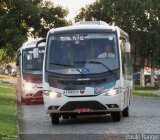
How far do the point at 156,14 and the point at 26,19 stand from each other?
2288 cm

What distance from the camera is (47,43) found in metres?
19.9

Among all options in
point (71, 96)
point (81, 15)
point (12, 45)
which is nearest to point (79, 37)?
point (71, 96)

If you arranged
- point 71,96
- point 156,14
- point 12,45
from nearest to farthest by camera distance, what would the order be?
point 71,96
point 12,45
point 156,14

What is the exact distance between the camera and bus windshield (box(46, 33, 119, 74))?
19.3 metres

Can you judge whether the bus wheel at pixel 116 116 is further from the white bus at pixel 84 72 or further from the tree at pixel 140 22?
the tree at pixel 140 22

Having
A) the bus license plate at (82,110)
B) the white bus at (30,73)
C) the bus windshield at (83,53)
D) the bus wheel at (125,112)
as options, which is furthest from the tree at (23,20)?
the bus license plate at (82,110)

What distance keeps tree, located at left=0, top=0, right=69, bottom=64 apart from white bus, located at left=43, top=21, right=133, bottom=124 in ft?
47.2

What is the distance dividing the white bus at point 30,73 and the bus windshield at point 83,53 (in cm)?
1157

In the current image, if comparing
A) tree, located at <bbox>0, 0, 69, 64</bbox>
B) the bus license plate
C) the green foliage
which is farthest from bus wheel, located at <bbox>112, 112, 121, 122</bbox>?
the green foliage

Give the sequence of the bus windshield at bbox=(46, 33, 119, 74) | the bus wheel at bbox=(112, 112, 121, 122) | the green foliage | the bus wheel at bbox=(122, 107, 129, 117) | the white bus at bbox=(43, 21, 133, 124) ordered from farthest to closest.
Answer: the green foliage → the bus wheel at bbox=(122, 107, 129, 117) → the bus wheel at bbox=(112, 112, 121, 122) → the bus windshield at bbox=(46, 33, 119, 74) → the white bus at bbox=(43, 21, 133, 124)

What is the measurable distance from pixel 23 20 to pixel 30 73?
4.65 m

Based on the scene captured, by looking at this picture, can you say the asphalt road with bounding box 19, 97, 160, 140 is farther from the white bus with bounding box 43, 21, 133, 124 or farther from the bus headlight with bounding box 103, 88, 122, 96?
the bus headlight with bounding box 103, 88, 122, 96

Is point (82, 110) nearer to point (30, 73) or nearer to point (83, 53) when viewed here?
point (83, 53)

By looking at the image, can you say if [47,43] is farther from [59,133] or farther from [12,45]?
[12,45]
